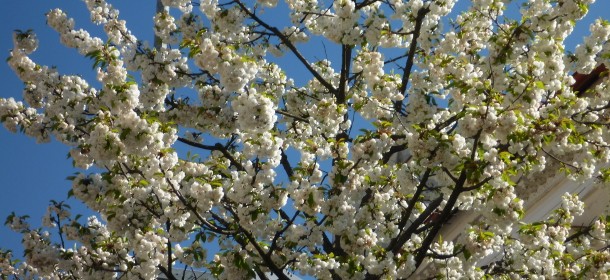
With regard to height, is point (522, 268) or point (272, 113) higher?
point (272, 113)

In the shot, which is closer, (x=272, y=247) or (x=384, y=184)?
(x=272, y=247)

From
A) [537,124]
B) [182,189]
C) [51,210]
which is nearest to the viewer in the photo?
[537,124]

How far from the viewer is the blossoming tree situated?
26.2 ft

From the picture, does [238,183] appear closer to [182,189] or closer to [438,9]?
[182,189]

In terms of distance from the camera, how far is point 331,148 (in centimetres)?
877

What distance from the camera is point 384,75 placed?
10211mm

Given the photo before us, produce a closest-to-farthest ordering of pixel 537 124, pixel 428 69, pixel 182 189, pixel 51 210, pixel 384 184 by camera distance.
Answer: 1. pixel 537 124
2. pixel 182 189
3. pixel 384 184
4. pixel 51 210
5. pixel 428 69

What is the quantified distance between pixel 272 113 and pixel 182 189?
1.39 m

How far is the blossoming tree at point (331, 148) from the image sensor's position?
26.2 feet

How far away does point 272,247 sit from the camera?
864cm

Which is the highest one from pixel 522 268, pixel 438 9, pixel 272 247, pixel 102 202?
pixel 438 9

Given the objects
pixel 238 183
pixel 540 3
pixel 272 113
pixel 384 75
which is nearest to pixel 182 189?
pixel 238 183

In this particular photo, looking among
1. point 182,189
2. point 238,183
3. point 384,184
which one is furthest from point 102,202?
point 384,184

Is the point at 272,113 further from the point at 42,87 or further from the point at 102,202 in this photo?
the point at 42,87
